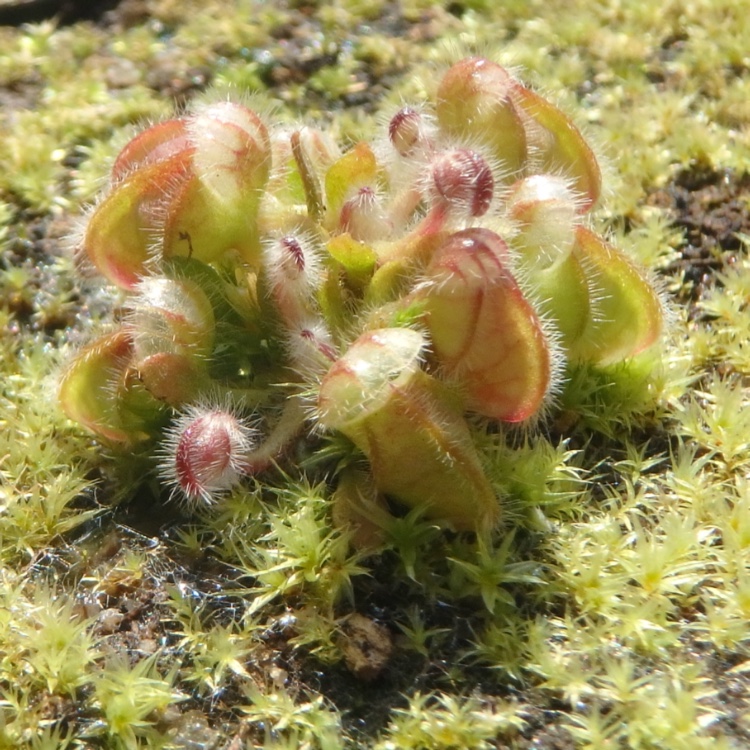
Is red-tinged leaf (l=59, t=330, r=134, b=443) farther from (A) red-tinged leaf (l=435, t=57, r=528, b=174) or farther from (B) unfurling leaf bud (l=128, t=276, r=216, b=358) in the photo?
(A) red-tinged leaf (l=435, t=57, r=528, b=174)

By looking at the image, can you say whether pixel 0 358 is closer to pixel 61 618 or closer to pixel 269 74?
pixel 61 618

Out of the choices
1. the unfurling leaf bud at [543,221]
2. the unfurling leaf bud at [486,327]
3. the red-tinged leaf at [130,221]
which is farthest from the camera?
the red-tinged leaf at [130,221]

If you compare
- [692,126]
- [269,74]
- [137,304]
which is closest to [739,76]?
[692,126]

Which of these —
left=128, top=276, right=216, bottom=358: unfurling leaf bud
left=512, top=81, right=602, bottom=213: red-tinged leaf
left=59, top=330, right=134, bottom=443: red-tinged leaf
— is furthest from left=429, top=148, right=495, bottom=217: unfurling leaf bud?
left=59, top=330, right=134, bottom=443: red-tinged leaf

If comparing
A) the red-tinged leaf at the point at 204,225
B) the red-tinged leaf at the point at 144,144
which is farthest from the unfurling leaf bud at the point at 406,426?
the red-tinged leaf at the point at 144,144

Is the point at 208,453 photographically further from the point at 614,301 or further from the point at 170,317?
the point at 614,301

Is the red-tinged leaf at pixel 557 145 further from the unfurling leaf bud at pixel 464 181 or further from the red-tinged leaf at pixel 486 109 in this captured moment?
the unfurling leaf bud at pixel 464 181

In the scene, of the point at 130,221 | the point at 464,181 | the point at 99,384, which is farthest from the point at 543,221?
the point at 99,384
